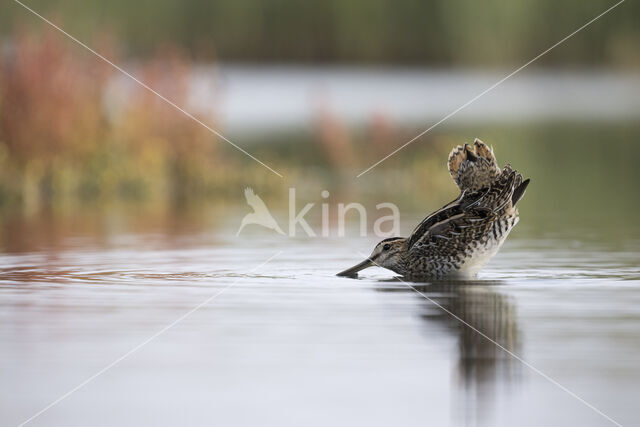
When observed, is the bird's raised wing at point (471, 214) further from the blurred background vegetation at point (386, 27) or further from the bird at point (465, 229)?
the blurred background vegetation at point (386, 27)

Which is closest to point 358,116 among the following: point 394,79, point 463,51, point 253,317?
point 463,51

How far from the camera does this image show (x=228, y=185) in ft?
70.3

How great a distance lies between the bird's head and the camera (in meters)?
10.9

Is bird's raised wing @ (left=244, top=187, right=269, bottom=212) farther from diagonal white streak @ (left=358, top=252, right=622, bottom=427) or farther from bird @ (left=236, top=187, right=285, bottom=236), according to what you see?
diagonal white streak @ (left=358, top=252, right=622, bottom=427)

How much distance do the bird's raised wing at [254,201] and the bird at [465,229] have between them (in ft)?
22.7

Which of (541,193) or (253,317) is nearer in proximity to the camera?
(253,317)

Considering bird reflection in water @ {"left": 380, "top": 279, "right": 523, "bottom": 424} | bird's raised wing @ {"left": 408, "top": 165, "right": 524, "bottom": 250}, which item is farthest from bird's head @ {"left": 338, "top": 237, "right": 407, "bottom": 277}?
bird reflection in water @ {"left": 380, "top": 279, "right": 523, "bottom": 424}

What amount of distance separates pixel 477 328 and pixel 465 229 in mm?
2574

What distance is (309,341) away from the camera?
24.6 ft

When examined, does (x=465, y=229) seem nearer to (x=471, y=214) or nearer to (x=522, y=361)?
(x=471, y=214)

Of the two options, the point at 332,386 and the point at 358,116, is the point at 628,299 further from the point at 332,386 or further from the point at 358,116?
the point at 358,116

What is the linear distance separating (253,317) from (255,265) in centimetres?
312

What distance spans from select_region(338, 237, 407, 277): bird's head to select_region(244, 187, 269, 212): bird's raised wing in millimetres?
6827

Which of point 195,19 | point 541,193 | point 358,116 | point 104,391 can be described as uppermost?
point 195,19
